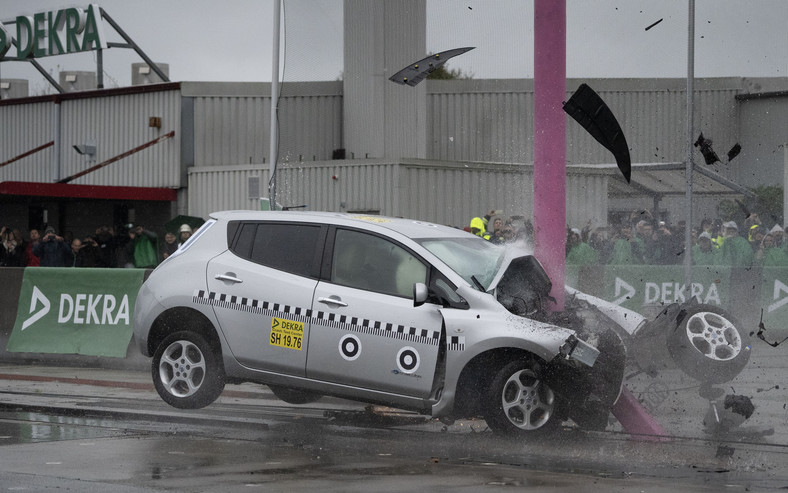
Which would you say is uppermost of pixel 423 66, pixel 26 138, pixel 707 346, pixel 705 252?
pixel 26 138

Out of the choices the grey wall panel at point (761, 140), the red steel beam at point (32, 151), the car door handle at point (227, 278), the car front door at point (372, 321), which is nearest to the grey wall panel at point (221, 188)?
the red steel beam at point (32, 151)

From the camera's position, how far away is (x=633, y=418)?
376 inches

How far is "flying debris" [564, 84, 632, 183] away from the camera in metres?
10.4

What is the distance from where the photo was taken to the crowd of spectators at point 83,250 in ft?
67.2

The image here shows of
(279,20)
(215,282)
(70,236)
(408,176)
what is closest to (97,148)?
(70,236)

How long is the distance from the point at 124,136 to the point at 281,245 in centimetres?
2514

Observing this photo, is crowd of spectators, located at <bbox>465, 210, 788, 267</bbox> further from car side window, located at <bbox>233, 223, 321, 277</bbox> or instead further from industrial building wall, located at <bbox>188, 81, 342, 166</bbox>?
industrial building wall, located at <bbox>188, 81, 342, 166</bbox>

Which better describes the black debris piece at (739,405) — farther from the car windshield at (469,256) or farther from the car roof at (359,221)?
the car roof at (359,221)

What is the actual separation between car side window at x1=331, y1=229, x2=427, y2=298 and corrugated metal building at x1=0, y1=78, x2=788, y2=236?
2.45 meters

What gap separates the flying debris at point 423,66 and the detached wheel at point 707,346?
335 centimetres

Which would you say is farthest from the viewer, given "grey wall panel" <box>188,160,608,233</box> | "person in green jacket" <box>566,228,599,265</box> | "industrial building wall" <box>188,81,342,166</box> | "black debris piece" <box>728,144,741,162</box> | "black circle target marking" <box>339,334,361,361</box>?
"industrial building wall" <box>188,81,342,166</box>

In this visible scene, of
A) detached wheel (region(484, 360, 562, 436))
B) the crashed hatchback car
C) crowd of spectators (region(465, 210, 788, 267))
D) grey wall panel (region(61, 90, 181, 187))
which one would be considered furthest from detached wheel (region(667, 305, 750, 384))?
grey wall panel (region(61, 90, 181, 187))

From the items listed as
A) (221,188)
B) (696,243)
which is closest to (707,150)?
(696,243)

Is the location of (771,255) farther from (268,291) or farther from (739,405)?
(268,291)
